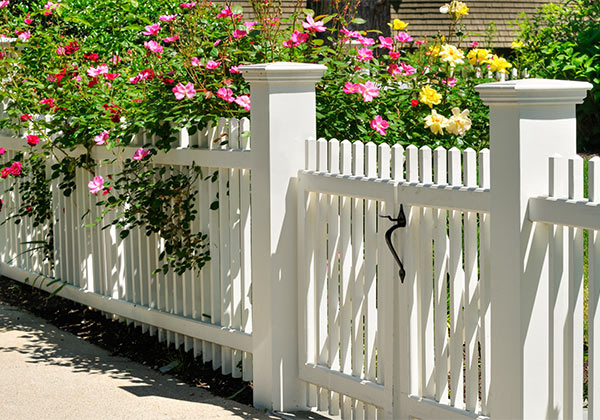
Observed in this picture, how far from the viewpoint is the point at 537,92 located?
11.7 ft

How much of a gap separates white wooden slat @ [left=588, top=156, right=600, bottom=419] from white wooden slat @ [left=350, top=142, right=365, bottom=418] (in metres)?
1.36

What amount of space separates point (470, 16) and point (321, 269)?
13.4 metres

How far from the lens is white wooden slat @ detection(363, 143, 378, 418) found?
4566mm

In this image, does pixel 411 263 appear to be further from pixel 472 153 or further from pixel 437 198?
pixel 472 153

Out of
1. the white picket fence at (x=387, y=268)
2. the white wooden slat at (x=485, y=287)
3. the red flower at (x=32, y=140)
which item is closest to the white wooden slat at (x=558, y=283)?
the white picket fence at (x=387, y=268)

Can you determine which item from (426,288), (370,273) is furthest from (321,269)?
(426,288)

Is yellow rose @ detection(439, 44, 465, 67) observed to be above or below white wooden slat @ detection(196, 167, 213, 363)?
above

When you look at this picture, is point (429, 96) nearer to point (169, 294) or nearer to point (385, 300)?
point (385, 300)

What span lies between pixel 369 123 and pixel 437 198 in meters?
1.59

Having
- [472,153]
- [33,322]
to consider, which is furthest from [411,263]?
[33,322]

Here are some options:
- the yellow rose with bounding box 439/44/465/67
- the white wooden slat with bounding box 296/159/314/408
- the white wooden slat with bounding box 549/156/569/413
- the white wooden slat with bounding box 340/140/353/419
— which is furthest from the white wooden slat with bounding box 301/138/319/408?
the white wooden slat with bounding box 549/156/569/413

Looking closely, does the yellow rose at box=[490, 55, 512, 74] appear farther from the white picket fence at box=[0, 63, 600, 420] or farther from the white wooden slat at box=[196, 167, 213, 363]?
the white wooden slat at box=[196, 167, 213, 363]

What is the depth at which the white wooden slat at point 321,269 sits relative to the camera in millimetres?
4883

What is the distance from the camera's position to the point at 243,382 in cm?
548
